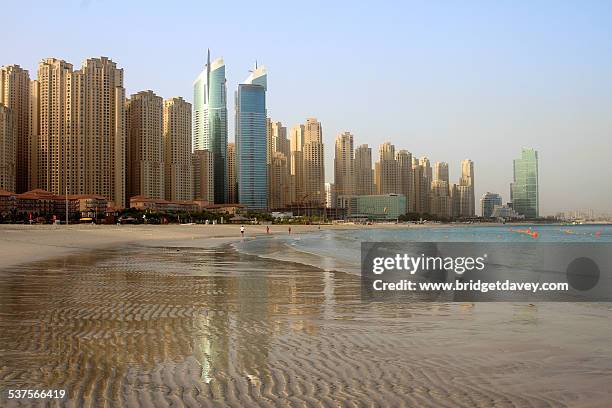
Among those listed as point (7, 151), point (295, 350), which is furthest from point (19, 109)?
point (295, 350)

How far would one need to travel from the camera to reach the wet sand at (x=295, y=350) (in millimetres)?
5812

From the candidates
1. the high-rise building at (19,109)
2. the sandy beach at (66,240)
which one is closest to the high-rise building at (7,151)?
the high-rise building at (19,109)

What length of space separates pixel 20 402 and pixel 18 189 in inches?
7045

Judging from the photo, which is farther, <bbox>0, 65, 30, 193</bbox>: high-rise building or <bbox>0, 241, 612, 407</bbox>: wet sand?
<bbox>0, 65, 30, 193</bbox>: high-rise building

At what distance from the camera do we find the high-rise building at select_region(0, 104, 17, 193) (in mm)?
150125

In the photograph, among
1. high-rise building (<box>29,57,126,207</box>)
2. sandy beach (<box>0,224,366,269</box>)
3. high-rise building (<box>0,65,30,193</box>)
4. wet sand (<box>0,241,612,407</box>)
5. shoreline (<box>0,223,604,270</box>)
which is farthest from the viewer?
high-rise building (<box>0,65,30,193</box>)

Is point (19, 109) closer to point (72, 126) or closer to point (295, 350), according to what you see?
point (72, 126)

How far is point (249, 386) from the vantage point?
239 inches

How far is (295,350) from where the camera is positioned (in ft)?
26.0

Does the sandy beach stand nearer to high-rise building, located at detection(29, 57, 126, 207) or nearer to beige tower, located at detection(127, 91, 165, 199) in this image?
high-rise building, located at detection(29, 57, 126, 207)

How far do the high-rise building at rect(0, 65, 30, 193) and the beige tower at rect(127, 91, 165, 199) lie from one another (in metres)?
32.2

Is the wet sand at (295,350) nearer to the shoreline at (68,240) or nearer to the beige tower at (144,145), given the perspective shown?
the shoreline at (68,240)

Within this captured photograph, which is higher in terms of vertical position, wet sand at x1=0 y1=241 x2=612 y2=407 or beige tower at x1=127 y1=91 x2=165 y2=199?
beige tower at x1=127 y1=91 x2=165 y2=199

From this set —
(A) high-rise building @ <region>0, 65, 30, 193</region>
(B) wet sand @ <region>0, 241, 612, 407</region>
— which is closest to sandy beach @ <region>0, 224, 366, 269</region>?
(B) wet sand @ <region>0, 241, 612, 407</region>
